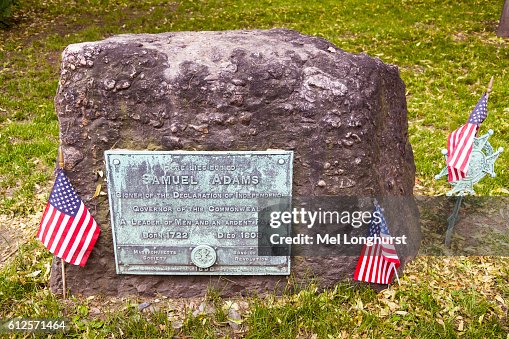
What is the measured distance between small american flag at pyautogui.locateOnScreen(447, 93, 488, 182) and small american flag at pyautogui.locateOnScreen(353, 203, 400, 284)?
69cm

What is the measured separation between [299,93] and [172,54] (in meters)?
0.95

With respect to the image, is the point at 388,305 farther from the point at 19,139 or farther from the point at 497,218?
the point at 19,139

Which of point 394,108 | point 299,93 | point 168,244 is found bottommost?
point 168,244

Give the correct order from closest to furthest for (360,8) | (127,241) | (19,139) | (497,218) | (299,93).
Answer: (299,93) → (127,241) → (497,218) → (19,139) → (360,8)

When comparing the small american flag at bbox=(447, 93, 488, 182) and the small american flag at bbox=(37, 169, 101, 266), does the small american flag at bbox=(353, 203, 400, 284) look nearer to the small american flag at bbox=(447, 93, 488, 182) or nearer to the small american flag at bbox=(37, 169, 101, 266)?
the small american flag at bbox=(447, 93, 488, 182)

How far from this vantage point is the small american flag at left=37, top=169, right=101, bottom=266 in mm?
3805

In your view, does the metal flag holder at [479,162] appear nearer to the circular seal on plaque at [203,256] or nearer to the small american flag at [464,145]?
the small american flag at [464,145]

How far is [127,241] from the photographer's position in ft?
13.0

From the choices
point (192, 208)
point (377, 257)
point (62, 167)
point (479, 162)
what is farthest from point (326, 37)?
point (62, 167)

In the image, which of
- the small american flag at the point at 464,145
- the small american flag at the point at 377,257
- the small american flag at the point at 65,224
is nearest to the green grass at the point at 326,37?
the small american flag at the point at 464,145

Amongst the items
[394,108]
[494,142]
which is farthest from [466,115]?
Answer: [394,108]

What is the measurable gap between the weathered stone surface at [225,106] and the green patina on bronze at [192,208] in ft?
0.33

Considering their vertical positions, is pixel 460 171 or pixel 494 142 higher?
pixel 460 171

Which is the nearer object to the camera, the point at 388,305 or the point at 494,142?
the point at 388,305
